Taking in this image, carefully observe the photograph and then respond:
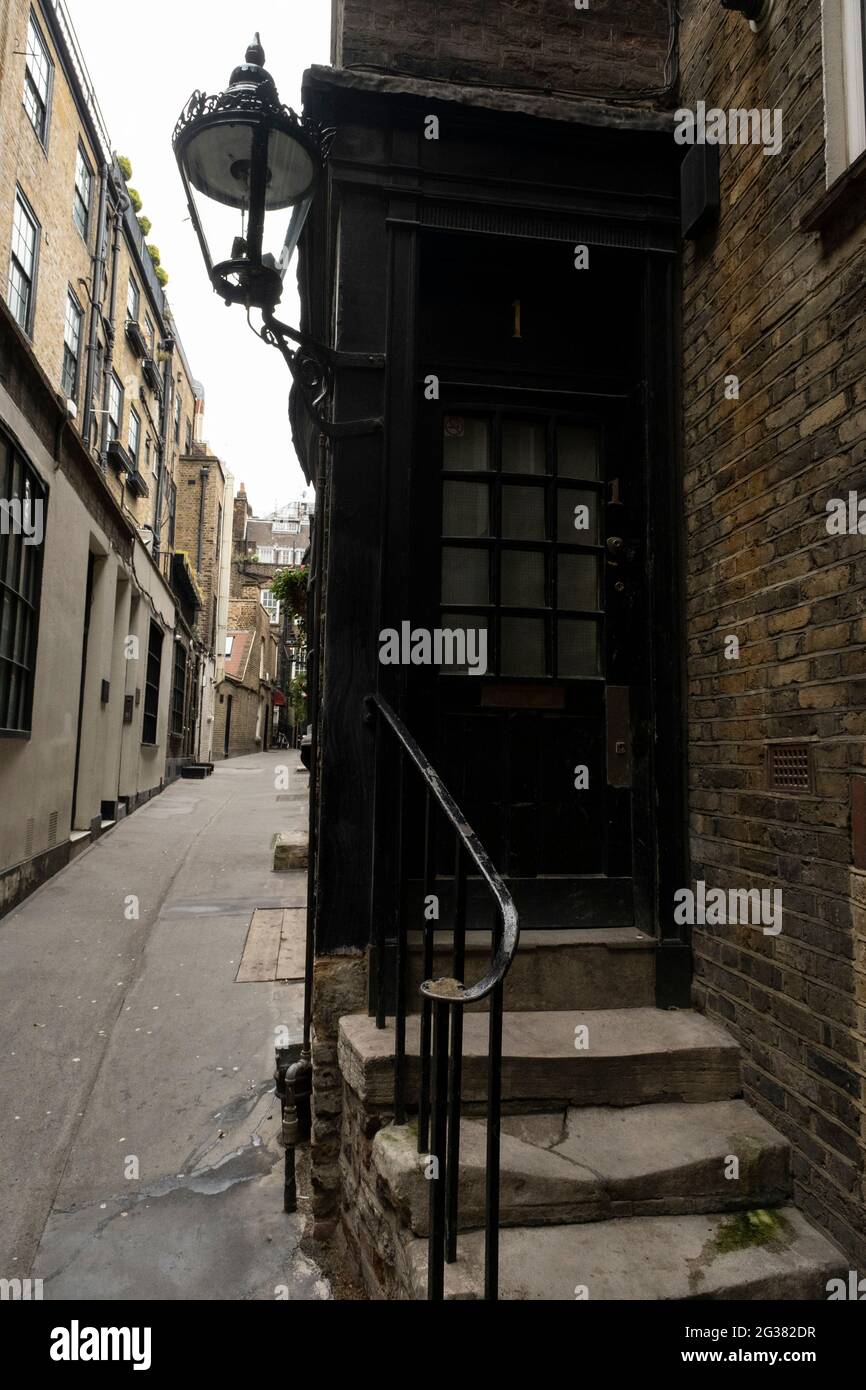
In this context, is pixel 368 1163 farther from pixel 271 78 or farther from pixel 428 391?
pixel 271 78

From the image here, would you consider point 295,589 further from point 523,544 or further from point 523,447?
point 523,544

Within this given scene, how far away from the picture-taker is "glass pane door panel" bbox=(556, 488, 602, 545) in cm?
346

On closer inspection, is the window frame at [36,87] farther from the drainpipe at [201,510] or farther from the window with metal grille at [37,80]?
the drainpipe at [201,510]

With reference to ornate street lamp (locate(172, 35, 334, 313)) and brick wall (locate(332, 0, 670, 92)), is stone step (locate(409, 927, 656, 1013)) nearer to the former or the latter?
ornate street lamp (locate(172, 35, 334, 313))

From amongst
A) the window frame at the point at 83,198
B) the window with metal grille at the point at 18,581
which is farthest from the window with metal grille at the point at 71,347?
the window with metal grille at the point at 18,581

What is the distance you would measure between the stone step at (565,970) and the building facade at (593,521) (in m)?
0.01

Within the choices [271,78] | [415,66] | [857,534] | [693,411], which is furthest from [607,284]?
[857,534]

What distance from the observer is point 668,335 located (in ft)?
10.8

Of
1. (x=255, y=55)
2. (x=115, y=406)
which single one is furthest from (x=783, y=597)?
(x=115, y=406)

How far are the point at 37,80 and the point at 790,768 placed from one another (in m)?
11.3

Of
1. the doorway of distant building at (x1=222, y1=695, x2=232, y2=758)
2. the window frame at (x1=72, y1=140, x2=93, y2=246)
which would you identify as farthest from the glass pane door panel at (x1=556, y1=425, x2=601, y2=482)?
the doorway of distant building at (x1=222, y1=695, x2=232, y2=758)

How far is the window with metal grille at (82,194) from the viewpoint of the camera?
1064 centimetres

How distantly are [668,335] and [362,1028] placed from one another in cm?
292
